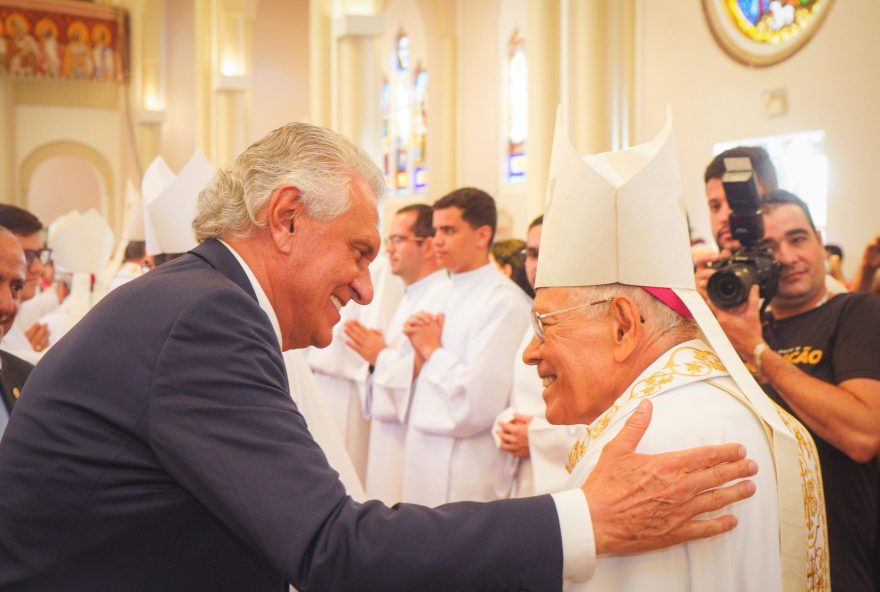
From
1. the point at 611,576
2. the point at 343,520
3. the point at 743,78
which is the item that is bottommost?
the point at 611,576

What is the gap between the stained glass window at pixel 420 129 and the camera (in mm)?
15914

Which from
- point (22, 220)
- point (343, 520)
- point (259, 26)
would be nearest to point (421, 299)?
point (22, 220)

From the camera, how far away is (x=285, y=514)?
139 cm

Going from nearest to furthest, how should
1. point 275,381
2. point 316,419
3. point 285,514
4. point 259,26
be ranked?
point 285,514 → point 275,381 → point 316,419 → point 259,26

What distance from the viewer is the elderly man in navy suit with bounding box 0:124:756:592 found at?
A: 1.41 m

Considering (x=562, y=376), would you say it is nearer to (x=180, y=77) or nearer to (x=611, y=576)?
(x=611, y=576)

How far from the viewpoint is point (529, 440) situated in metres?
3.57

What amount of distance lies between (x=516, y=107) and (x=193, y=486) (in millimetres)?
13075

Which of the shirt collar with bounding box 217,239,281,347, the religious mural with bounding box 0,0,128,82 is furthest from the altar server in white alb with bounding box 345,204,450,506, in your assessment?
the religious mural with bounding box 0,0,128,82

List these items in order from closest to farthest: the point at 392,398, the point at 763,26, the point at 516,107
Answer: the point at 392,398 → the point at 763,26 → the point at 516,107

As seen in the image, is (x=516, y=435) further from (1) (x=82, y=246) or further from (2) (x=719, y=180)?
(1) (x=82, y=246)

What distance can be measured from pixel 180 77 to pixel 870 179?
1598 centimetres

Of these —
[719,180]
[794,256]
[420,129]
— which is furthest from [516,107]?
[794,256]

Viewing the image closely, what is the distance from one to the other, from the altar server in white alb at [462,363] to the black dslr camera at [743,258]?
59.3 inches
